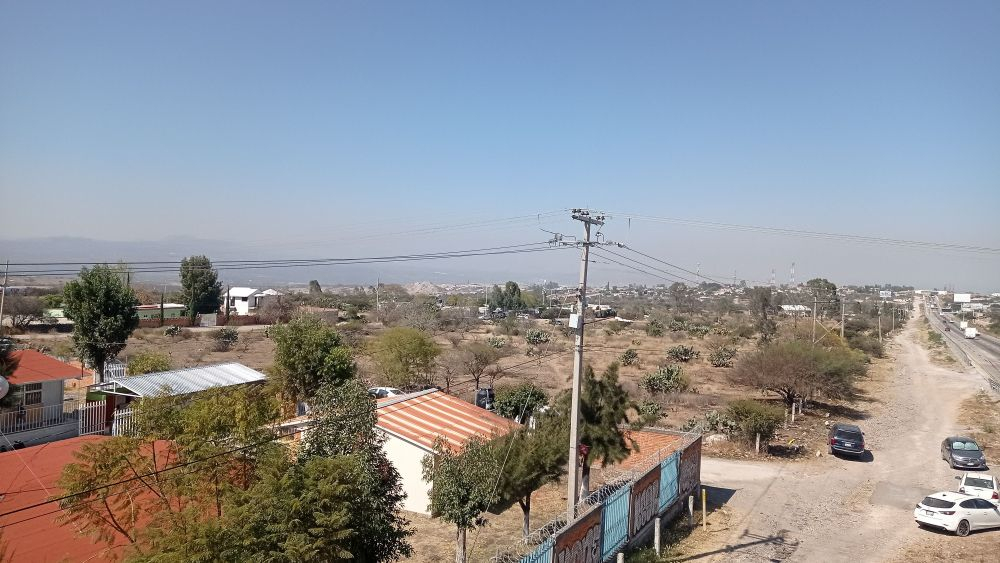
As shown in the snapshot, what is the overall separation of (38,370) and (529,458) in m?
19.4

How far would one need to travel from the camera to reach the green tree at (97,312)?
2848 centimetres

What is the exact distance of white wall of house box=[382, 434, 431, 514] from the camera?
1788cm

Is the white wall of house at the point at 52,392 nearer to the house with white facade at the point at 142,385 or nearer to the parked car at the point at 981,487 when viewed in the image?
the house with white facade at the point at 142,385

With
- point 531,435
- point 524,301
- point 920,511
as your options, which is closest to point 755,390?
point 920,511

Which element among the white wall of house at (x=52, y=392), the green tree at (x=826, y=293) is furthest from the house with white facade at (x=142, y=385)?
the green tree at (x=826, y=293)

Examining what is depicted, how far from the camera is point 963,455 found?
77.2 feet

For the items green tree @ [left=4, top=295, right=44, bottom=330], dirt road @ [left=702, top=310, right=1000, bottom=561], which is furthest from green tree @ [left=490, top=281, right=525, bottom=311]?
dirt road @ [left=702, top=310, right=1000, bottom=561]

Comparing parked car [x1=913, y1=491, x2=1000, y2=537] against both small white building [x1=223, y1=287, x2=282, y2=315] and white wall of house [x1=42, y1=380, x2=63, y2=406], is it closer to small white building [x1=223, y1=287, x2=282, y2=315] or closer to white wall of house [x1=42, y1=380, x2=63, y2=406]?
white wall of house [x1=42, y1=380, x2=63, y2=406]

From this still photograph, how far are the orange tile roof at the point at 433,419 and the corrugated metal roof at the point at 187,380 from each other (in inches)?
211

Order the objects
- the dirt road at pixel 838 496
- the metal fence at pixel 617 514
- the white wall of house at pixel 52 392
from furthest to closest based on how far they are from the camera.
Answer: the white wall of house at pixel 52 392 < the dirt road at pixel 838 496 < the metal fence at pixel 617 514

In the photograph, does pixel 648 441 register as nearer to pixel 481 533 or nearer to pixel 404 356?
pixel 481 533

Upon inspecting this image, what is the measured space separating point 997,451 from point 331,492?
29217 millimetres

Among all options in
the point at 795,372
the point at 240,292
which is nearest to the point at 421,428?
the point at 795,372

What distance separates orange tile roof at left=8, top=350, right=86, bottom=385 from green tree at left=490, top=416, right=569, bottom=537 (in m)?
17.7
